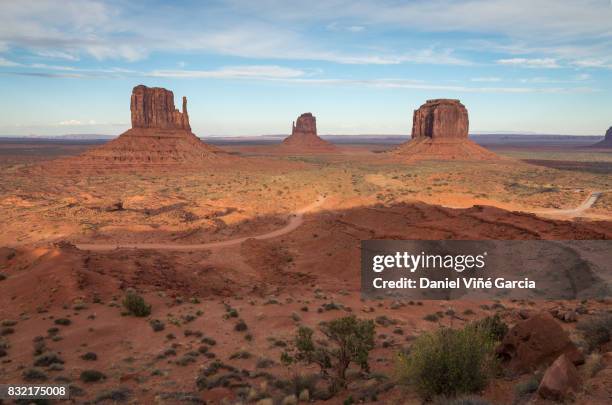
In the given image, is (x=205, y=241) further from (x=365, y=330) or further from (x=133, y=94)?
(x=133, y=94)

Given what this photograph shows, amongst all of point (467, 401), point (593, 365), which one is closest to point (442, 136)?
point (593, 365)

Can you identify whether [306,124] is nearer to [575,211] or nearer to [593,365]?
[575,211]

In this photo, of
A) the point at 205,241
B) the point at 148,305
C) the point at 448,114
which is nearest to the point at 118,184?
the point at 205,241

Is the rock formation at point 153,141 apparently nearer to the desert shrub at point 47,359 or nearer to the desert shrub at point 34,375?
the desert shrub at point 47,359

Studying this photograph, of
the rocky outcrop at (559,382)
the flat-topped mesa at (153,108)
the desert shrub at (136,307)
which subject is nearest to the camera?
the rocky outcrop at (559,382)

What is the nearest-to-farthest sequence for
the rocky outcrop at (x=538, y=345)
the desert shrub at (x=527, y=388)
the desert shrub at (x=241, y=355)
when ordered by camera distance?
the desert shrub at (x=527, y=388) < the rocky outcrop at (x=538, y=345) < the desert shrub at (x=241, y=355)

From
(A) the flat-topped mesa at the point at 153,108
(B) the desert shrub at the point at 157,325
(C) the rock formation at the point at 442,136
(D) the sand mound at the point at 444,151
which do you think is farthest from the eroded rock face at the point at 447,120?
(B) the desert shrub at the point at 157,325

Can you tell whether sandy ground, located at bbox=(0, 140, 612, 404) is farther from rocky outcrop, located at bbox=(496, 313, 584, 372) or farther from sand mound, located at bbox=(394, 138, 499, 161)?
sand mound, located at bbox=(394, 138, 499, 161)
